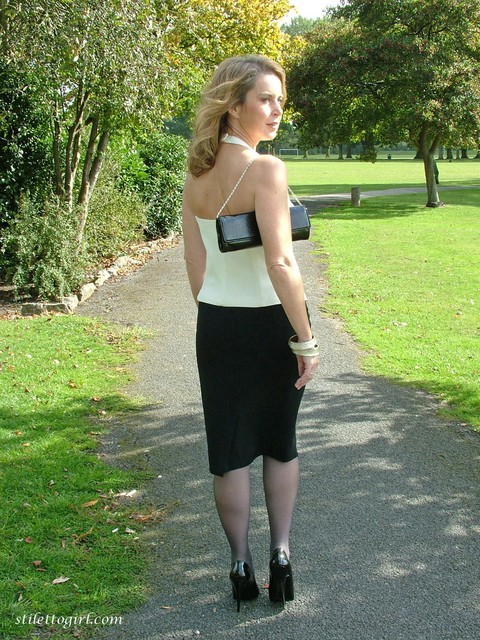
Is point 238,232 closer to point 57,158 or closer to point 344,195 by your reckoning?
point 57,158

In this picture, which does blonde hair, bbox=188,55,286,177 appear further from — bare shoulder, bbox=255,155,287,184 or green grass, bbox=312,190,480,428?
green grass, bbox=312,190,480,428

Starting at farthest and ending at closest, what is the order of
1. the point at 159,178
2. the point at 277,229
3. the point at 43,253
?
the point at 159,178 < the point at 43,253 < the point at 277,229

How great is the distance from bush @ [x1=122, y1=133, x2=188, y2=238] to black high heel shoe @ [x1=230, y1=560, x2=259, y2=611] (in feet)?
41.6

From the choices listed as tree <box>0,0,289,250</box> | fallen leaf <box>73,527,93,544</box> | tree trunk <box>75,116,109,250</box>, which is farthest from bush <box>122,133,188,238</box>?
fallen leaf <box>73,527,93,544</box>

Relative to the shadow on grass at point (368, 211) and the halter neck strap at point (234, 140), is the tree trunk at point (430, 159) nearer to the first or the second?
the shadow on grass at point (368, 211)

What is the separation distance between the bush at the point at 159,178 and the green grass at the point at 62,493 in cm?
869

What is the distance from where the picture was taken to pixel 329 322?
8.80 meters

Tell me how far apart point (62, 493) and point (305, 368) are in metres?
1.97

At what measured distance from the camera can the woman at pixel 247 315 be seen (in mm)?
2746

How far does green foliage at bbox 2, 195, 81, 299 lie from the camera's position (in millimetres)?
9734

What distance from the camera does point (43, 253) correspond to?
9930mm

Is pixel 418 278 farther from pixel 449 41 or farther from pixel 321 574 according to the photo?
pixel 449 41

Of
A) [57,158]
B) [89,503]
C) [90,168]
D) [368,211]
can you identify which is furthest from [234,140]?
[368,211]

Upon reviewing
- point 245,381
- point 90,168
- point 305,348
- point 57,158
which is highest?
point 57,158
